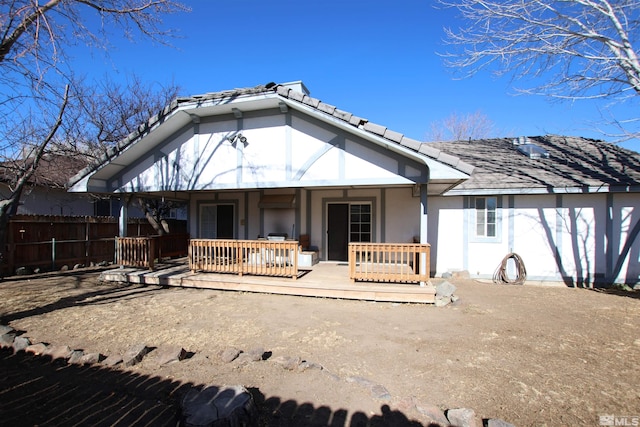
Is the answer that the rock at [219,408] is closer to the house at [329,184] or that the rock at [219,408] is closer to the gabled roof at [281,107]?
the house at [329,184]

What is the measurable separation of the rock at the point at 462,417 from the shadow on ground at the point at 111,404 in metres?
0.20

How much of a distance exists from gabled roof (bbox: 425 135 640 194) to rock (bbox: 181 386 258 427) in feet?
28.8

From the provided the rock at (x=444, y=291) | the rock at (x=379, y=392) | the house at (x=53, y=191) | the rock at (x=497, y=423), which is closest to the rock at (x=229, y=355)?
the rock at (x=379, y=392)

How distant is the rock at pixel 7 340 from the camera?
14.6 feet

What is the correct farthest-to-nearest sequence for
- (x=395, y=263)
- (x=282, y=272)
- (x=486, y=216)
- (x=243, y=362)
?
(x=486, y=216)
(x=282, y=272)
(x=395, y=263)
(x=243, y=362)

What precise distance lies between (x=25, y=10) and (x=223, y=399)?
22.0ft

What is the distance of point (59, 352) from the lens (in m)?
4.13

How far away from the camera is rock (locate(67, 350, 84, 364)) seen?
3953 millimetres

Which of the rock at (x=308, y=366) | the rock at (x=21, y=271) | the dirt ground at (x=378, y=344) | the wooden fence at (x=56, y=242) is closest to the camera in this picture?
the dirt ground at (x=378, y=344)

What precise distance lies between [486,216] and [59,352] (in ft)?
34.6

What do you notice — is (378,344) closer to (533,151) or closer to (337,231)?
(337,231)

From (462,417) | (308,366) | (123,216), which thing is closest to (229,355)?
(308,366)

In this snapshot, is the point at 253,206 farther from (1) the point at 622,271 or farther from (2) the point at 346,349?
(1) the point at 622,271

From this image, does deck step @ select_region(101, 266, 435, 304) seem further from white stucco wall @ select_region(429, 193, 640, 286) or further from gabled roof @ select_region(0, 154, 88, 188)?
gabled roof @ select_region(0, 154, 88, 188)
